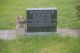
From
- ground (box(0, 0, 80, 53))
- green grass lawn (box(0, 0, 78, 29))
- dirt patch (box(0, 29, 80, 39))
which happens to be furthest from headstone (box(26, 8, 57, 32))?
green grass lawn (box(0, 0, 78, 29))

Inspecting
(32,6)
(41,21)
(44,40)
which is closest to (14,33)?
(41,21)

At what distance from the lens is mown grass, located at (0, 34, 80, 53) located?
29.5 feet

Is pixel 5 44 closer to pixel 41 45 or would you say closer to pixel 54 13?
pixel 41 45

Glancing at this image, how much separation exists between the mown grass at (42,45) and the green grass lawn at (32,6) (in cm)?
155

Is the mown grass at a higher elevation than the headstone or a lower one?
lower

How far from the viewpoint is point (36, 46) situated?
932cm

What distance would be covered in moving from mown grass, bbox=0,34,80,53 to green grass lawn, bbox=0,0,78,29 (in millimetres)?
1551

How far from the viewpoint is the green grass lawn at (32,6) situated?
11.8 metres

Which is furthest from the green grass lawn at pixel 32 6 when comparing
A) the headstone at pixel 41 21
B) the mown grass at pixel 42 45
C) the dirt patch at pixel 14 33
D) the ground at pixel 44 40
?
the mown grass at pixel 42 45

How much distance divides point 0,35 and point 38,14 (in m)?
1.55

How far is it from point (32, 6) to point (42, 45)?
5.89m

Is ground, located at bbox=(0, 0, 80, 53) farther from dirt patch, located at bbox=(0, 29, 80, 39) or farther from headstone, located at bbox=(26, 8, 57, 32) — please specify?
headstone, located at bbox=(26, 8, 57, 32)

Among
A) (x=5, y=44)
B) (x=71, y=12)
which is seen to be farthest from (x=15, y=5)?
(x=5, y=44)

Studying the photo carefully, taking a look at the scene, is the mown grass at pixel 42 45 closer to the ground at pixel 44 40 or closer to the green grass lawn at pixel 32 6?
the ground at pixel 44 40
